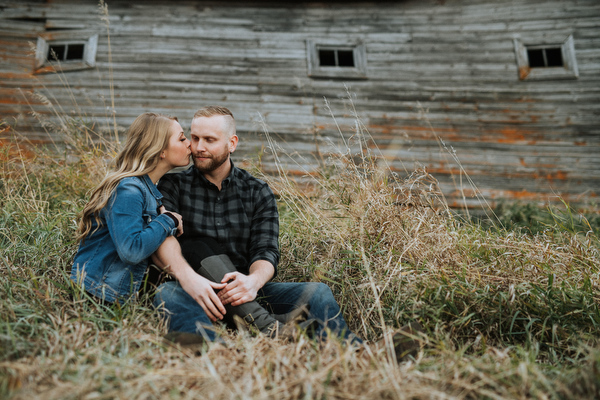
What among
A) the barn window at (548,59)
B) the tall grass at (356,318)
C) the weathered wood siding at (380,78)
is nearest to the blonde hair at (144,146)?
the tall grass at (356,318)

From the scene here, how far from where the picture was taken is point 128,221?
6.64 feet

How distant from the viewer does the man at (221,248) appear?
80.7 inches

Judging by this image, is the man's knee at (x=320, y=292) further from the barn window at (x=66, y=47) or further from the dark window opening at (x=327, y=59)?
the barn window at (x=66, y=47)

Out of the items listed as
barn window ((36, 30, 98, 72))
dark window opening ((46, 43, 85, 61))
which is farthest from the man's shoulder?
dark window opening ((46, 43, 85, 61))

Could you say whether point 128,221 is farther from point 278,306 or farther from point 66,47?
point 66,47

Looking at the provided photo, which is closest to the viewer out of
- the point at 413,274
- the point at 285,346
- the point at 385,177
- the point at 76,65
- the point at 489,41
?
the point at 285,346

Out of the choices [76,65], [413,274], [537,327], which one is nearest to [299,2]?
[76,65]

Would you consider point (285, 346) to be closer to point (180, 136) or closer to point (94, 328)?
point (94, 328)

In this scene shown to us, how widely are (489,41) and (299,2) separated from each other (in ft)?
11.1

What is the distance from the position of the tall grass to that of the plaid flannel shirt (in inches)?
17.5

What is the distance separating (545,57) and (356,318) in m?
6.69

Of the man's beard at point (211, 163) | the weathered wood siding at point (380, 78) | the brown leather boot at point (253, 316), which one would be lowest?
the brown leather boot at point (253, 316)

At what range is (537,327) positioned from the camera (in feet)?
7.13

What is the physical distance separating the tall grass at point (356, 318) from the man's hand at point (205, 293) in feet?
0.48
